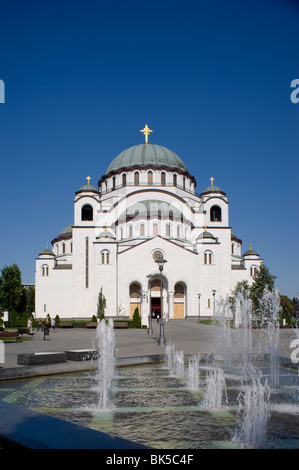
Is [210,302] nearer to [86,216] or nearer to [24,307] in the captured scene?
[86,216]

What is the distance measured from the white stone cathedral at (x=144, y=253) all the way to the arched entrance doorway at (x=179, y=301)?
0.34ft

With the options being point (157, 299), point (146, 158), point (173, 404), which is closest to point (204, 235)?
point (157, 299)

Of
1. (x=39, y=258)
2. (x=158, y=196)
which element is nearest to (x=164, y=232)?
(x=158, y=196)

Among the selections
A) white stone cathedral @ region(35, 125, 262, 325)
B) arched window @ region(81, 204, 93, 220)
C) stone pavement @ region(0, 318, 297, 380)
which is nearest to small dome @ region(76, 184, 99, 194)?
white stone cathedral @ region(35, 125, 262, 325)

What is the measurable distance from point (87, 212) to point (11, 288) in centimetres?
1459

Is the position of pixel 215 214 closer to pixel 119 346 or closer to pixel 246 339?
pixel 119 346

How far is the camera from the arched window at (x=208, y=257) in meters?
45.8

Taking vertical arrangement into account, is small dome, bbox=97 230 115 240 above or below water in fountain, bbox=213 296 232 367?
above

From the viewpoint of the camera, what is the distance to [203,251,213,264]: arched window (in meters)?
45.8

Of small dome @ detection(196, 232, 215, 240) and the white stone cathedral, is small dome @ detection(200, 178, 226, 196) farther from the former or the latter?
small dome @ detection(196, 232, 215, 240)

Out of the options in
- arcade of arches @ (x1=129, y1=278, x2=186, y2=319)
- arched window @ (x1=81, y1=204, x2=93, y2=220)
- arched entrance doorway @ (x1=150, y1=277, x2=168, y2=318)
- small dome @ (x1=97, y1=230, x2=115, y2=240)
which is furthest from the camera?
arched window @ (x1=81, y1=204, x2=93, y2=220)

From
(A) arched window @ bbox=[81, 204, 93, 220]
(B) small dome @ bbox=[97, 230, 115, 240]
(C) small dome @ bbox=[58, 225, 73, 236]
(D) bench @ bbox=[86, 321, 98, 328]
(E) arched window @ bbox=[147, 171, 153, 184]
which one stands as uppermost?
(E) arched window @ bbox=[147, 171, 153, 184]

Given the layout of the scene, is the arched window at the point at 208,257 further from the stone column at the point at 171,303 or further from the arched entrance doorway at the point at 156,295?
the stone column at the point at 171,303

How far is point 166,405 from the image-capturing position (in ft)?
24.8
